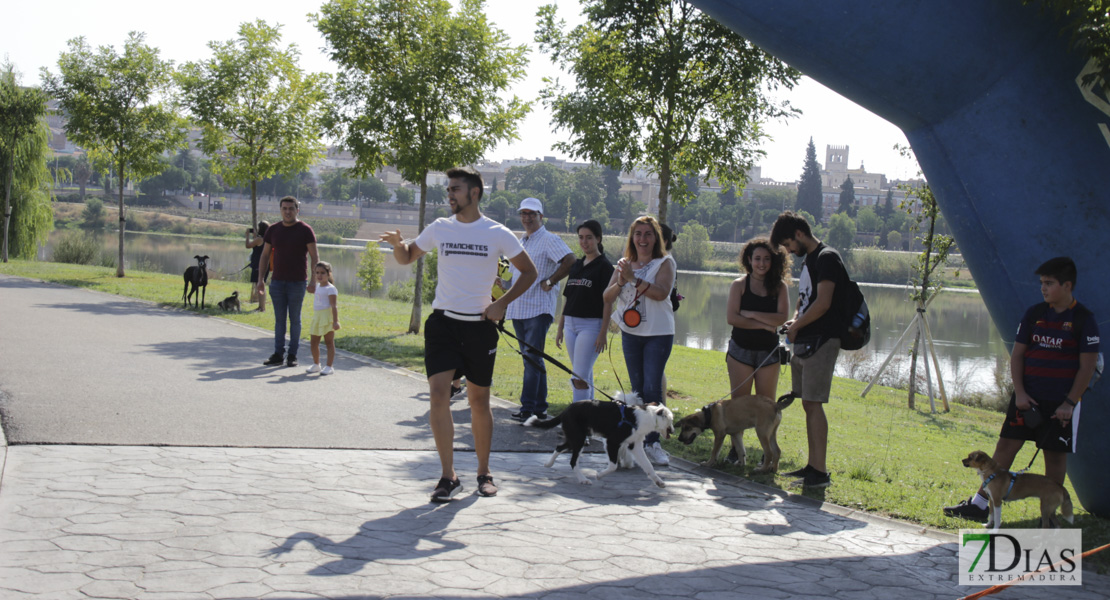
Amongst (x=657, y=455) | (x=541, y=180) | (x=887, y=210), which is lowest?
(x=657, y=455)

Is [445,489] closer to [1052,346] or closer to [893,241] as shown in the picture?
[1052,346]

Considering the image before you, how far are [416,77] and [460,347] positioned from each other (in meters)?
10.5

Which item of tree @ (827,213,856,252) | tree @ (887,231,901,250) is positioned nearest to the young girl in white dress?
tree @ (827,213,856,252)

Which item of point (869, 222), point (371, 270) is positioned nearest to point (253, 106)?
point (371, 270)

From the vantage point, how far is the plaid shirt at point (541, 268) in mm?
7695

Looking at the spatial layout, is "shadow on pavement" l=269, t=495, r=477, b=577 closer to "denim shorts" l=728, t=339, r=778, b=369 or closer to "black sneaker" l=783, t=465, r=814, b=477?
"black sneaker" l=783, t=465, r=814, b=477

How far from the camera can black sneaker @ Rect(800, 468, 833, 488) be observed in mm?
6188

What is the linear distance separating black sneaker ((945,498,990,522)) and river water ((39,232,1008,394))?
11153 millimetres

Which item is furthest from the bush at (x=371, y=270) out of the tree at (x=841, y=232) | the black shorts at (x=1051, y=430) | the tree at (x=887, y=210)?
the tree at (x=887, y=210)

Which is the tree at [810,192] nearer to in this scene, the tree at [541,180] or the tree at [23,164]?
the tree at [541,180]

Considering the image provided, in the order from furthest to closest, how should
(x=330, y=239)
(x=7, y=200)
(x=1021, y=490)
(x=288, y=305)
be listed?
(x=330, y=239) < (x=7, y=200) < (x=288, y=305) < (x=1021, y=490)

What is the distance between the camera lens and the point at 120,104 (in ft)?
77.4

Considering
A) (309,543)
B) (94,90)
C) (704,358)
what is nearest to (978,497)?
(309,543)

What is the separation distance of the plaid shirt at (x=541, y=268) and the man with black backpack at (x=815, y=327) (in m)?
2.12
